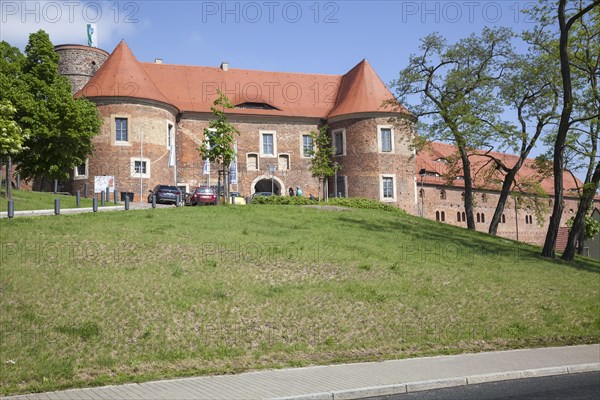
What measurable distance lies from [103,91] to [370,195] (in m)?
20.5

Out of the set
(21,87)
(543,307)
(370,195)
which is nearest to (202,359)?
(543,307)

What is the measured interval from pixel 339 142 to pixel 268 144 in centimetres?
571

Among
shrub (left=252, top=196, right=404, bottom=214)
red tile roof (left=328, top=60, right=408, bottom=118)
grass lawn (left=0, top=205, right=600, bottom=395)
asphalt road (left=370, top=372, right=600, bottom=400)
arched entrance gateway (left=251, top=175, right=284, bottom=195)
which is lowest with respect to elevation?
asphalt road (left=370, top=372, right=600, bottom=400)

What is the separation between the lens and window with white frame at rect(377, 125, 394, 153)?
45500mm

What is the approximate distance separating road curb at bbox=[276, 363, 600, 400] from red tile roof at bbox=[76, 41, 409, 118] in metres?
35.7

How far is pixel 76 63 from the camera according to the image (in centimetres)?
4853

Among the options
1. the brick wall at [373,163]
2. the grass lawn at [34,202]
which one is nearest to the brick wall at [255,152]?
the brick wall at [373,163]

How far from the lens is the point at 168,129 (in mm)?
44250

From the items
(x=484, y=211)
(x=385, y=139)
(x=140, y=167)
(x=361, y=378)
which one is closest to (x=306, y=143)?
(x=385, y=139)

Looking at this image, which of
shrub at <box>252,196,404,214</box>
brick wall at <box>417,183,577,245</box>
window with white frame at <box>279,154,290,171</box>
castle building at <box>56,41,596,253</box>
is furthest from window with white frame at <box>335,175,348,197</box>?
brick wall at <box>417,183,577,245</box>

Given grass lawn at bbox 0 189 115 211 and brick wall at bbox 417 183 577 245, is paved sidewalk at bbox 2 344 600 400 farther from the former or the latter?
brick wall at bbox 417 183 577 245

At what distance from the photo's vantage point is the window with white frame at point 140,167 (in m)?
41.2

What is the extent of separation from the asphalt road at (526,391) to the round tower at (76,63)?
4556cm

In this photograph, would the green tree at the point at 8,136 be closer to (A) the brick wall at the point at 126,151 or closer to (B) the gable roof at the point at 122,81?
(A) the brick wall at the point at 126,151
